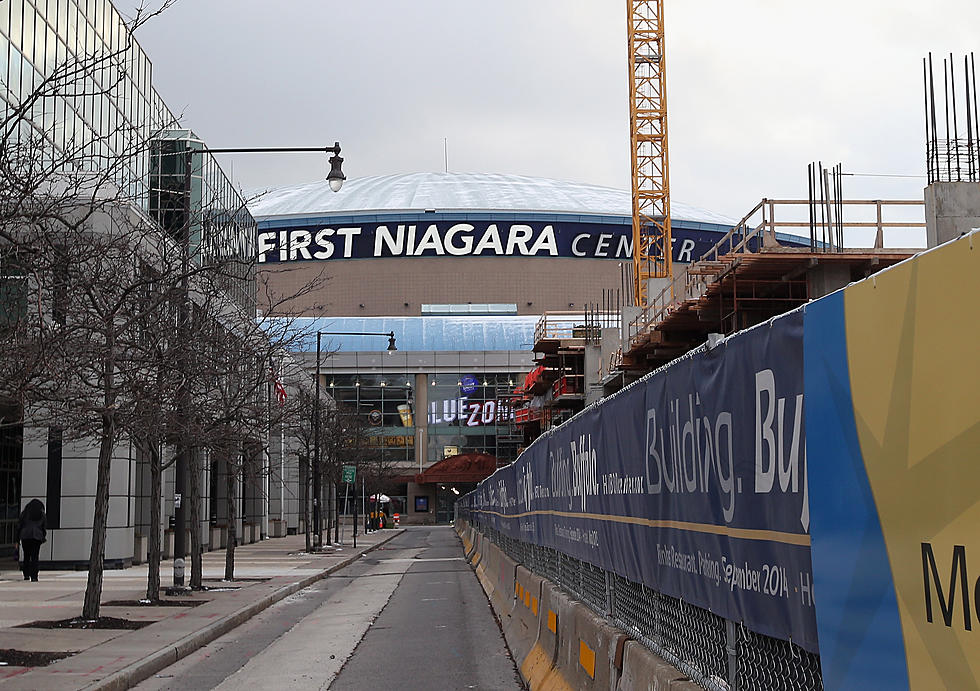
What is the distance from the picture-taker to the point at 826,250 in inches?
1197

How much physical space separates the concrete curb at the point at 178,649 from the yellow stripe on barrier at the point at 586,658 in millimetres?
4683

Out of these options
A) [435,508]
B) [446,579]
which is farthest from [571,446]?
[435,508]

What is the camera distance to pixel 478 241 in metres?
108

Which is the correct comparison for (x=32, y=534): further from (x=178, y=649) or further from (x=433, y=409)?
(x=433, y=409)

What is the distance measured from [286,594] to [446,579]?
539 centimetres

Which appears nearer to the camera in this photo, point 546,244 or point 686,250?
point 546,244

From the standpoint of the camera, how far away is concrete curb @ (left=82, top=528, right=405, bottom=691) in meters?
11.4

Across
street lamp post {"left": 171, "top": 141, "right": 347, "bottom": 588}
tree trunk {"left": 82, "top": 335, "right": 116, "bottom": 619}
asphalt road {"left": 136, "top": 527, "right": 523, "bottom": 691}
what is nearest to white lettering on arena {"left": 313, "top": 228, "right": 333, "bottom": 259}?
asphalt road {"left": 136, "top": 527, "right": 523, "bottom": 691}

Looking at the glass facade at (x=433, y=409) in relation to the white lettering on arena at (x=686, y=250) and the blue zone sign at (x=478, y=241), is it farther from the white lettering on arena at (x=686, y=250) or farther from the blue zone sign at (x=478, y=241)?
the white lettering on arena at (x=686, y=250)

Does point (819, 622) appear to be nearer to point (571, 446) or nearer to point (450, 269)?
point (571, 446)

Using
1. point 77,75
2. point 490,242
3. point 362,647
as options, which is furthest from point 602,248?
point 362,647

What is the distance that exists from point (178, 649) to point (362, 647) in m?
2.27

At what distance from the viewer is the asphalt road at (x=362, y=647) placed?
11.9m

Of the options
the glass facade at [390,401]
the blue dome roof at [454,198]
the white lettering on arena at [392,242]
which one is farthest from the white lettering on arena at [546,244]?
the glass facade at [390,401]
